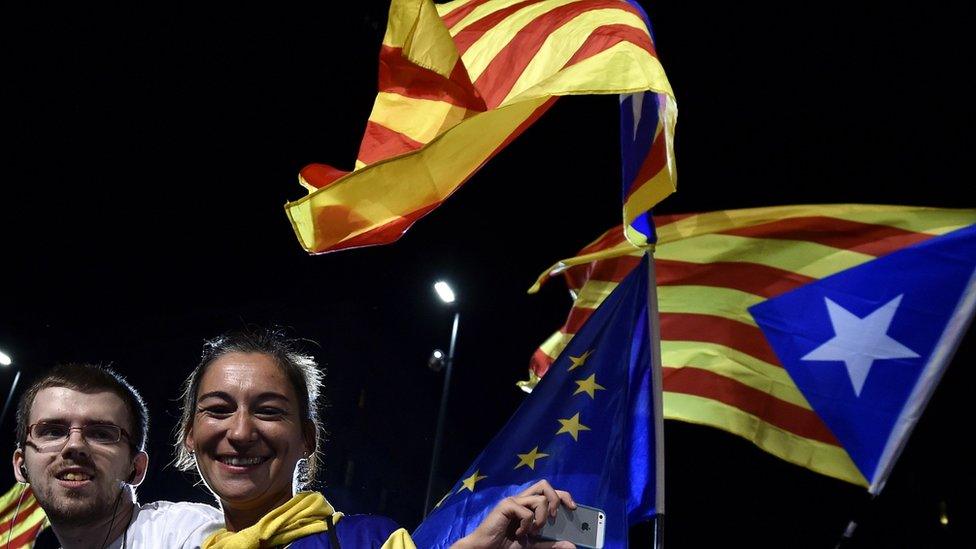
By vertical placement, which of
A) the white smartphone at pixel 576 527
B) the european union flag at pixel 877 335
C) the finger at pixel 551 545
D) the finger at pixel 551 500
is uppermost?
the european union flag at pixel 877 335

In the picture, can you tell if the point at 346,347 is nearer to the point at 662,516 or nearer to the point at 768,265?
the point at 768,265

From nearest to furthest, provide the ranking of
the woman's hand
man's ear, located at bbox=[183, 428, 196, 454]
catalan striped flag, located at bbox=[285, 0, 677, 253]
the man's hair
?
the woman's hand, man's ear, located at bbox=[183, 428, 196, 454], the man's hair, catalan striped flag, located at bbox=[285, 0, 677, 253]

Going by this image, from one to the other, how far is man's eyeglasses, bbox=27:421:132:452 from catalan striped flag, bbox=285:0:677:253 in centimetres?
98

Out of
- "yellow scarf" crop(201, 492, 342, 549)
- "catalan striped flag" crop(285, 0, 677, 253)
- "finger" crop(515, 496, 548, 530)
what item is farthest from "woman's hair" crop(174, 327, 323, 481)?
"finger" crop(515, 496, 548, 530)

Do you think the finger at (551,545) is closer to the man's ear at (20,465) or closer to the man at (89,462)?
the man at (89,462)

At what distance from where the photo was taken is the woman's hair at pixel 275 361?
2625 millimetres

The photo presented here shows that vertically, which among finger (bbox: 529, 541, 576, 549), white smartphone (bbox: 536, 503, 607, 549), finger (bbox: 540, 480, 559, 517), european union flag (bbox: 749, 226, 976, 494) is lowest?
finger (bbox: 529, 541, 576, 549)

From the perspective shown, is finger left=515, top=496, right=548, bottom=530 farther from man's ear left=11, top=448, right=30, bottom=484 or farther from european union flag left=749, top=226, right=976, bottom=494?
european union flag left=749, top=226, right=976, bottom=494

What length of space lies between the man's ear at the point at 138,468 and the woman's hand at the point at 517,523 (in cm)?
153

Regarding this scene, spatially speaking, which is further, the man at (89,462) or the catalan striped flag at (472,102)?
the catalan striped flag at (472,102)

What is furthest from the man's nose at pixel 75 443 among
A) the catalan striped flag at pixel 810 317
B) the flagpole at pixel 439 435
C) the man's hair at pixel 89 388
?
the flagpole at pixel 439 435

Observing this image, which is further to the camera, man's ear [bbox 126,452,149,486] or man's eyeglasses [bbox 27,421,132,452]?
man's ear [bbox 126,452,149,486]

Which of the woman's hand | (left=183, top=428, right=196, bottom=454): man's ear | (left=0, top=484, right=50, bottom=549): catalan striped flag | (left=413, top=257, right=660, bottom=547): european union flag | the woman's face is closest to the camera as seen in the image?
the woman's hand

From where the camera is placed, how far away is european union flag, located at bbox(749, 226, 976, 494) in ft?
17.5
